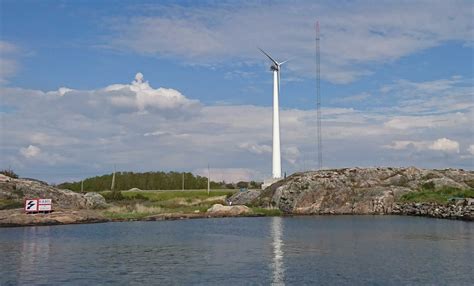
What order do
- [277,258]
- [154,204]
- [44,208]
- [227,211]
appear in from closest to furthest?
[277,258], [44,208], [227,211], [154,204]

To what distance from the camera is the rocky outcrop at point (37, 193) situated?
325ft

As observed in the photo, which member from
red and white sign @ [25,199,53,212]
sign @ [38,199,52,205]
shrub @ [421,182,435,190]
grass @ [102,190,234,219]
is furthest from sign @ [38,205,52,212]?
shrub @ [421,182,435,190]

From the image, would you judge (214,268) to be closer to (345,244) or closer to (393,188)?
(345,244)

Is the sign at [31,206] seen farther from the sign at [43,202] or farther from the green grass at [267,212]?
the green grass at [267,212]

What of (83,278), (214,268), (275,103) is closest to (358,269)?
(214,268)

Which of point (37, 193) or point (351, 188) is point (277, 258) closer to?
point (37, 193)

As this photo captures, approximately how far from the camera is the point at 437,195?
10819 centimetres

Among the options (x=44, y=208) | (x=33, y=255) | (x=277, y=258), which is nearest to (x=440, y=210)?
(x=277, y=258)

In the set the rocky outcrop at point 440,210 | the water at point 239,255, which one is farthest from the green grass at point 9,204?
the rocky outcrop at point 440,210

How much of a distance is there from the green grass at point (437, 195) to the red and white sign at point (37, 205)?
6934 cm

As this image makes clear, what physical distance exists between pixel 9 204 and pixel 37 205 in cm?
1102

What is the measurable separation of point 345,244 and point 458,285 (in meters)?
22.1

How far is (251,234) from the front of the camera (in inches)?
2665

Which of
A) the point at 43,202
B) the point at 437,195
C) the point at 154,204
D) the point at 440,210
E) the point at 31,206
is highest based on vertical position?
the point at 437,195
